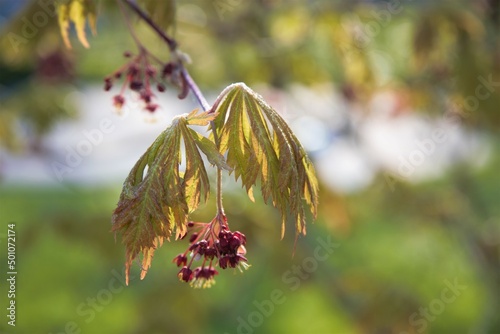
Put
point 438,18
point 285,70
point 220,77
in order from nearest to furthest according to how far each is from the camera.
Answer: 1. point 438,18
2. point 285,70
3. point 220,77

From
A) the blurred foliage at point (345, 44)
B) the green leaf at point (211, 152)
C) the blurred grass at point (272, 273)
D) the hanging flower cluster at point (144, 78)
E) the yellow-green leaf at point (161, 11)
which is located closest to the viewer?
the green leaf at point (211, 152)

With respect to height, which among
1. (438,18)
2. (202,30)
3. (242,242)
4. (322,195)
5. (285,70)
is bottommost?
(322,195)

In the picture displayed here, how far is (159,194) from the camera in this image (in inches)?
39.4

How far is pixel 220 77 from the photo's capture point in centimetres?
345

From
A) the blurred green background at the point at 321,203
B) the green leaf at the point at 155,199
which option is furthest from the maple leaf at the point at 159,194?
the blurred green background at the point at 321,203

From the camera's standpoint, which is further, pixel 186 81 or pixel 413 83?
pixel 413 83

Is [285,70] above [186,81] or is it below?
below

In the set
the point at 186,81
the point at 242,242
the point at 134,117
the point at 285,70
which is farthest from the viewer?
the point at 134,117

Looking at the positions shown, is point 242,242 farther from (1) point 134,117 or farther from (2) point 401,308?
(1) point 134,117

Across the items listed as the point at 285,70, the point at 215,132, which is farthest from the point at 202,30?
the point at 215,132

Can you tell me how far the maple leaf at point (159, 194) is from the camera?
3.28 feet

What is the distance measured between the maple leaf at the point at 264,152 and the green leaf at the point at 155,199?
67mm

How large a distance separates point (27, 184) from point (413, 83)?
5.05m

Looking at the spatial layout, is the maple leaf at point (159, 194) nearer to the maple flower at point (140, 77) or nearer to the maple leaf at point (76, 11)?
the maple flower at point (140, 77)
